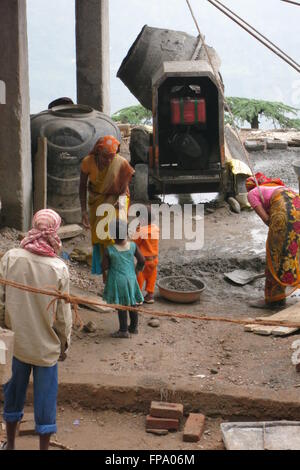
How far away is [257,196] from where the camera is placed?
25.0ft

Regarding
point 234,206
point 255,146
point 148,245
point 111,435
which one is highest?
point 148,245

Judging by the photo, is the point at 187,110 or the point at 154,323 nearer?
the point at 154,323

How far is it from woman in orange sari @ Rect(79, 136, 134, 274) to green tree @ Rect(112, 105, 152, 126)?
1267cm

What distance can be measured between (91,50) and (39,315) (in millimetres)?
8240

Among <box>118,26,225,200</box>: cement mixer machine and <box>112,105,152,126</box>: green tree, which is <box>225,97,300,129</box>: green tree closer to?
<box>112,105,152,126</box>: green tree

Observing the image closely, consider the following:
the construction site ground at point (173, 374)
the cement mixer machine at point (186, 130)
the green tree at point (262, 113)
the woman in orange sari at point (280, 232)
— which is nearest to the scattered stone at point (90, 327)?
the construction site ground at point (173, 374)

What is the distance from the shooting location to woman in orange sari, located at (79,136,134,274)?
7551mm

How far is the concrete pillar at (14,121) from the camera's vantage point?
883 centimetres

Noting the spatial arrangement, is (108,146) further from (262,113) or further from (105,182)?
(262,113)

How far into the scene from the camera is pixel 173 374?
5.88 metres

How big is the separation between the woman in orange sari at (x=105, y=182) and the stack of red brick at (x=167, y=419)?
98.4 inches

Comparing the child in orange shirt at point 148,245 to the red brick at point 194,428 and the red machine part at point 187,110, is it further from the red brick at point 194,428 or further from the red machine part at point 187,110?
the red machine part at point 187,110

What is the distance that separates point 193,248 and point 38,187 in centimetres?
203

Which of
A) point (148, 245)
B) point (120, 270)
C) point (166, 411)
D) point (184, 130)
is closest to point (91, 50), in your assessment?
point (184, 130)
